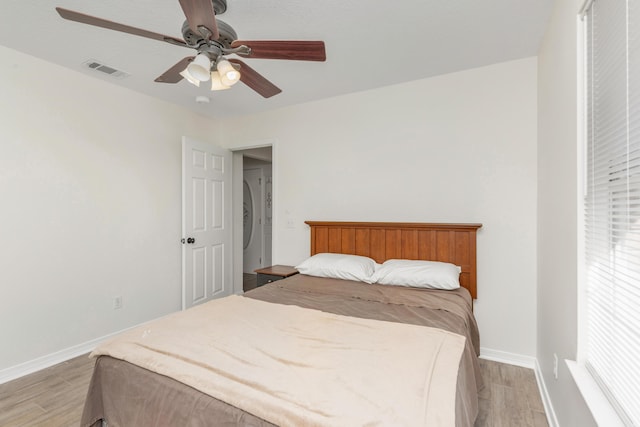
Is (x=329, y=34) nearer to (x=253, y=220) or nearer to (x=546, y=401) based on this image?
(x=546, y=401)

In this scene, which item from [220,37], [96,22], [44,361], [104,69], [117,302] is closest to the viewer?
[96,22]

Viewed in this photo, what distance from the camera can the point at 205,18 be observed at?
1329mm

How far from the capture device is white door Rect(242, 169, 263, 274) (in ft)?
19.7

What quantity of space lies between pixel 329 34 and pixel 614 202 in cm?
191

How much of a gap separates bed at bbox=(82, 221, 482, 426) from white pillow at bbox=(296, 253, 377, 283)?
1.44 feet

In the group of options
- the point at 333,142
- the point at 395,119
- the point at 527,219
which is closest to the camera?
the point at 527,219

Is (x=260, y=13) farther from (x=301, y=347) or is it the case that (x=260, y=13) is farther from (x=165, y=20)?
(x=301, y=347)

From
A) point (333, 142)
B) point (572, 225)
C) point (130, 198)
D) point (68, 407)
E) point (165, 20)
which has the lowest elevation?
point (68, 407)

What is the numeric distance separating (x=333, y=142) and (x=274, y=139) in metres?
0.82

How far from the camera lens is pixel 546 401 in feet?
6.34

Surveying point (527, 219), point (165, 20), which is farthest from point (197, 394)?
point (527, 219)

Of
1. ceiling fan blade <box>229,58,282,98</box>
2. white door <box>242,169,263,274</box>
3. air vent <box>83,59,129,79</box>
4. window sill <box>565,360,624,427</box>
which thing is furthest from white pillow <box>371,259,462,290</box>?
white door <box>242,169,263,274</box>

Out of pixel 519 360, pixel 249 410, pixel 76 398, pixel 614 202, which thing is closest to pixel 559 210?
pixel 614 202

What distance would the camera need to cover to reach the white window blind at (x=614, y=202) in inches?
36.2
